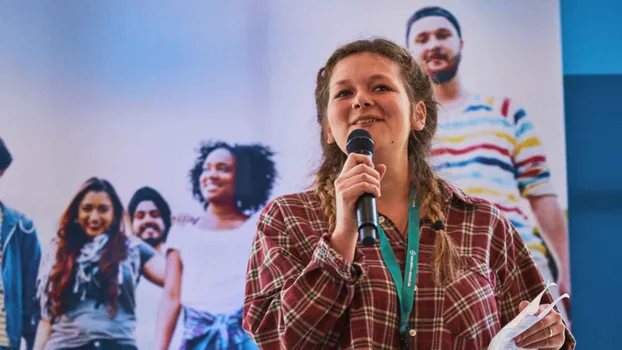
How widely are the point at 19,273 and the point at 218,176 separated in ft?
2.91

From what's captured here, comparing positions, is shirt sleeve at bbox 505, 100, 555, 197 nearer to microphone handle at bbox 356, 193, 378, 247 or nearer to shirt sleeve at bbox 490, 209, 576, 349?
shirt sleeve at bbox 490, 209, 576, 349

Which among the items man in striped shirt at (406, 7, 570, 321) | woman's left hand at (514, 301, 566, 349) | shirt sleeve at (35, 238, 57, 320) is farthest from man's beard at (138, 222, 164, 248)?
woman's left hand at (514, 301, 566, 349)

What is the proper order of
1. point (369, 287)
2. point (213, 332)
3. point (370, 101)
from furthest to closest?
point (213, 332), point (370, 101), point (369, 287)

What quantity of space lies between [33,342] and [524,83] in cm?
A: 226

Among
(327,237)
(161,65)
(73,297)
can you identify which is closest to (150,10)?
(161,65)

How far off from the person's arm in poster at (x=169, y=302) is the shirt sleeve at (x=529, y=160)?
1.44 meters

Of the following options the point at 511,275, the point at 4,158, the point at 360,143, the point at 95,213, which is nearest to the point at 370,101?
the point at 360,143

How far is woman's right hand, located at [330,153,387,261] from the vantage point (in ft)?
4.16

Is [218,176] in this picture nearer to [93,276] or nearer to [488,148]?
[93,276]

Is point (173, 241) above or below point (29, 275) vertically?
above

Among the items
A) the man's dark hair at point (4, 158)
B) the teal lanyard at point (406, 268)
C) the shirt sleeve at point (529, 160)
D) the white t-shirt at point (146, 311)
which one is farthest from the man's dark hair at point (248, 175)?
the teal lanyard at point (406, 268)

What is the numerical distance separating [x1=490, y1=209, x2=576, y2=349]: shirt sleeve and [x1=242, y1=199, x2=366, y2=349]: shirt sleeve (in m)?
0.40

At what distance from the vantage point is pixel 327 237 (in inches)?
52.5

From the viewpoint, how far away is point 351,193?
1271 mm
